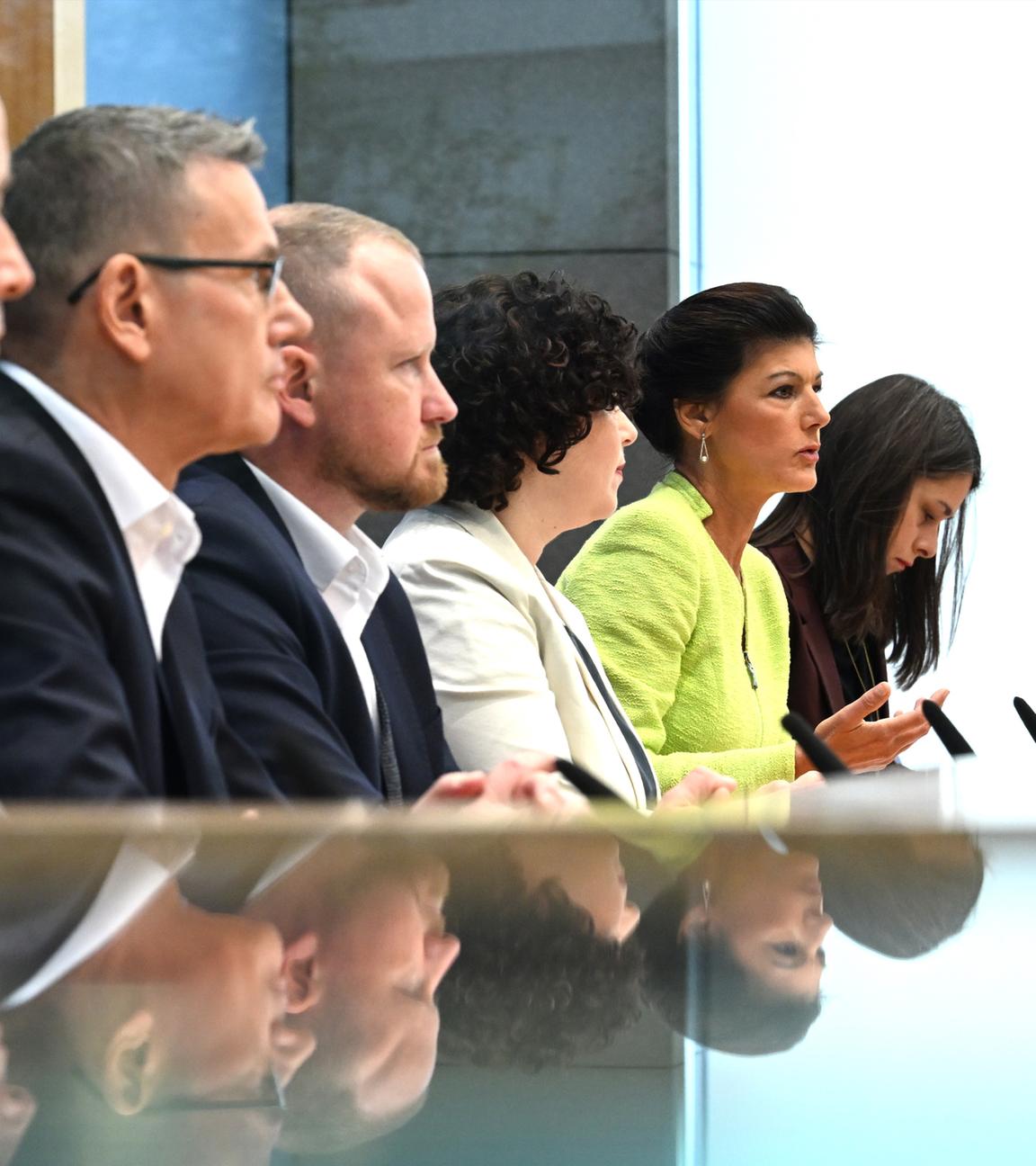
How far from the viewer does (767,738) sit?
2.10 m

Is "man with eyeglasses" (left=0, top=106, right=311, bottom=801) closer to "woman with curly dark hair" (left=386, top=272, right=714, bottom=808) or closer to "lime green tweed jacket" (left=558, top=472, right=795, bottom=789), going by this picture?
"woman with curly dark hair" (left=386, top=272, right=714, bottom=808)

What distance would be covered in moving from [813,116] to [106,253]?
2.85 m

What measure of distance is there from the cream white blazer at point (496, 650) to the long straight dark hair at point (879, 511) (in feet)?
2.77

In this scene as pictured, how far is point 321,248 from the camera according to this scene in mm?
1503

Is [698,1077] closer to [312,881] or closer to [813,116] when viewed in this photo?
[312,881]

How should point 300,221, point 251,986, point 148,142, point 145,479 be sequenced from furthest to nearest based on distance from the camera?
point 300,221 → point 148,142 → point 145,479 → point 251,986

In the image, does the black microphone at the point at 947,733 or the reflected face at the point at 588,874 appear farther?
the black microphone at the point at 947,733

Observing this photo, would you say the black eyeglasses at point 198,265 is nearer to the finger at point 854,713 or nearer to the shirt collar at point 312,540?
the shirt collar at point 312,540

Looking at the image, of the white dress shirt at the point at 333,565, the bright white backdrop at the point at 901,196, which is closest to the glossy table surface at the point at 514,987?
the white dress shirt at the point at 333,565

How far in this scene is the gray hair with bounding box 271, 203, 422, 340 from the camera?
1.46 metres

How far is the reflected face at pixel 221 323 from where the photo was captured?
110 centimetres

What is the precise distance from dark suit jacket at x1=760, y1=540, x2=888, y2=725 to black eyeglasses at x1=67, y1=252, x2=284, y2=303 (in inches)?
52.4

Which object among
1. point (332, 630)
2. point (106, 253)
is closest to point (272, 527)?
point (332, 630)

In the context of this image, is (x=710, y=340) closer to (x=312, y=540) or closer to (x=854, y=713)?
(x=854, y=713)
